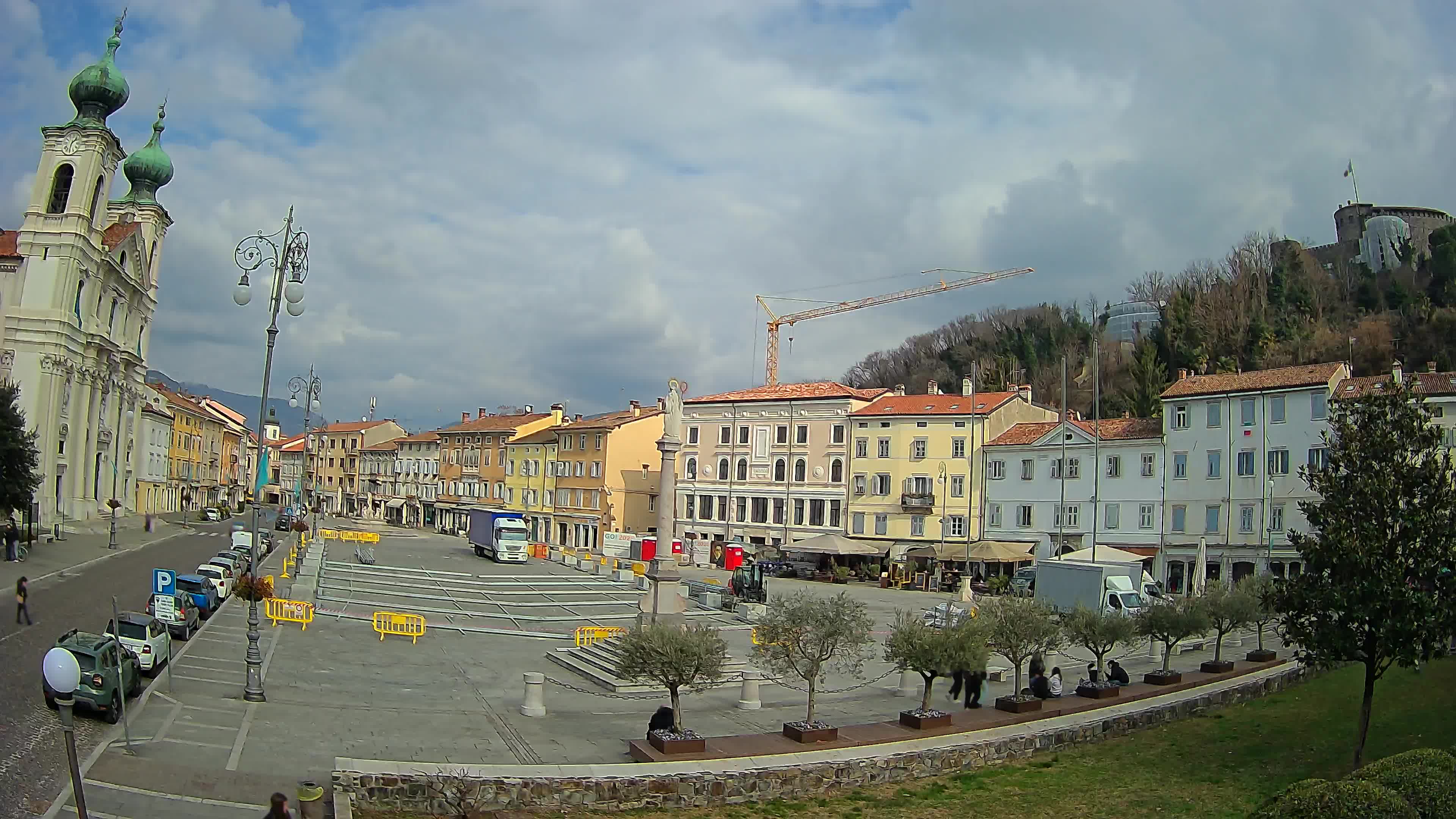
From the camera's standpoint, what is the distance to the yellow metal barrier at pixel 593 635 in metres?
28.6

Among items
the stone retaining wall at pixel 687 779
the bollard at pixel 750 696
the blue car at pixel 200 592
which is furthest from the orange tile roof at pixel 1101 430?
the blue car at pixel 200 592

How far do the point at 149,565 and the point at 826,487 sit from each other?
39.8 meters

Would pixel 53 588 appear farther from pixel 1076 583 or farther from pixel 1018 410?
pixel 1018 410

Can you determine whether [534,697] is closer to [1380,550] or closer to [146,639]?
[146,639]

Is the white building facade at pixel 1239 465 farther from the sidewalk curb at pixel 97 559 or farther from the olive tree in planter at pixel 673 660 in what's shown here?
the sidewalk curb at pixel 97 559

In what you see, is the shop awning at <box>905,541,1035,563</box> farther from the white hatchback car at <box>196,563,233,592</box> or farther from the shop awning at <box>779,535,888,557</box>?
the white hatchback car at <box>196,563,233,592</box>

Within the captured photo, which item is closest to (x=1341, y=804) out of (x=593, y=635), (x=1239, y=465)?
(x=593, y=635)

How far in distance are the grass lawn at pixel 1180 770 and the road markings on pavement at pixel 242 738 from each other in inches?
148

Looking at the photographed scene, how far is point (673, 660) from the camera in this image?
16.6 meters

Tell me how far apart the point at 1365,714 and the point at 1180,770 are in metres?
2.89

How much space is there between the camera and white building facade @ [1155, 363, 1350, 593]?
4800 cm

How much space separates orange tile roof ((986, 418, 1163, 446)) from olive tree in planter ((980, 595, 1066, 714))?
105ft

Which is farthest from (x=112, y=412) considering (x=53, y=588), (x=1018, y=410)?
(x=1018, y=410)

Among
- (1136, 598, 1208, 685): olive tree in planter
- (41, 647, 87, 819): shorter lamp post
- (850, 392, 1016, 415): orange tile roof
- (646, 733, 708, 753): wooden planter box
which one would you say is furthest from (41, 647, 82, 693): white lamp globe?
(850, 392, 1016, 415): orange tile roof
